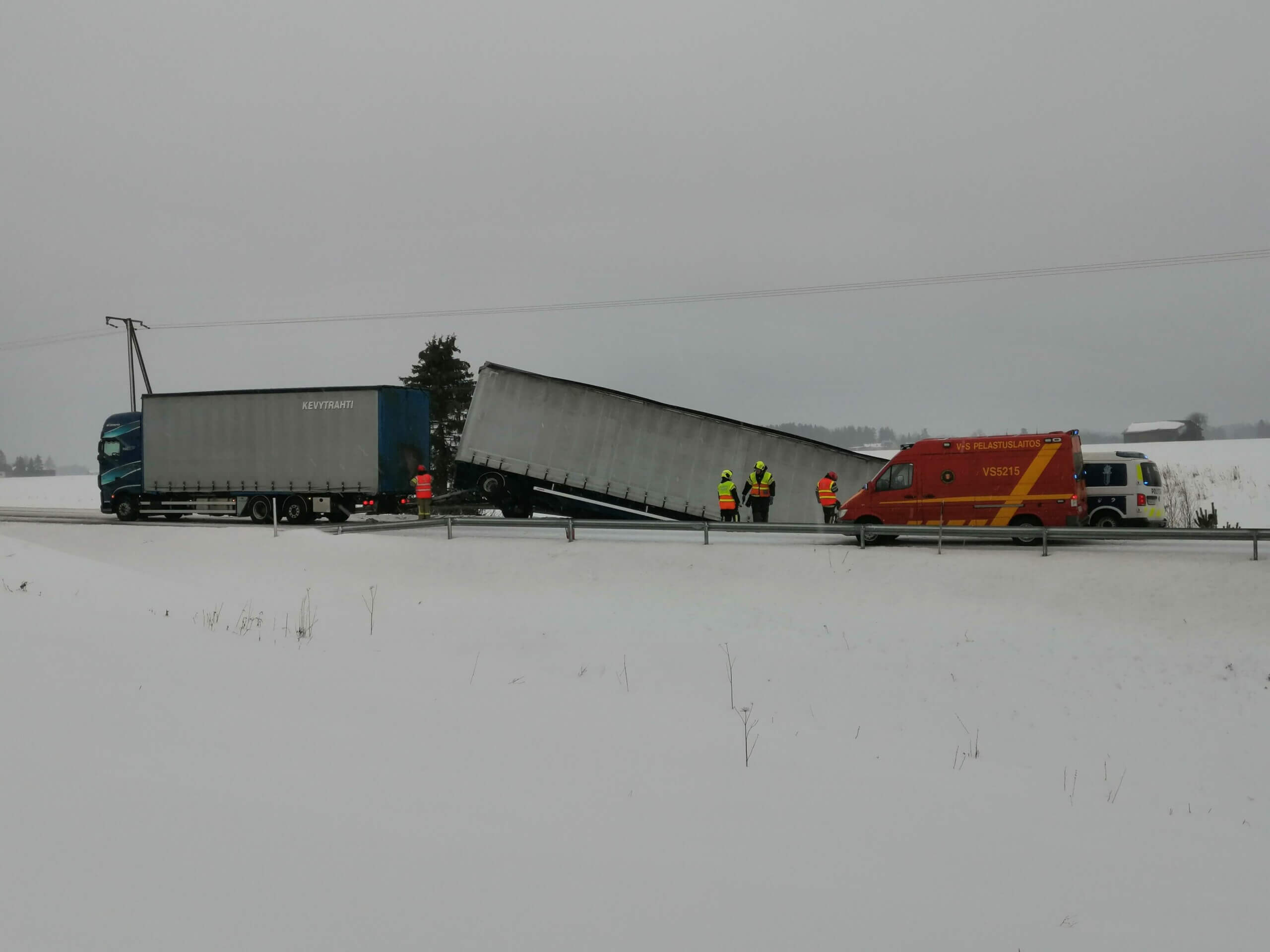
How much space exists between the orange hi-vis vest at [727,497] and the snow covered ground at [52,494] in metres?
27.6

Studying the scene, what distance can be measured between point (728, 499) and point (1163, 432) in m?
94.3

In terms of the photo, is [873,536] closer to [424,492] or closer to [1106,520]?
[1106,520]

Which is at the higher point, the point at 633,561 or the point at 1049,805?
the point at 633,561

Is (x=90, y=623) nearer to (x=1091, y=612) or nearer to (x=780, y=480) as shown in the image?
(x=1091, y=612)

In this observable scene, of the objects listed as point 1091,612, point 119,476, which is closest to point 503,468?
point 119,476

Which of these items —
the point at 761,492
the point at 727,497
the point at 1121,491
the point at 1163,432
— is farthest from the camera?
the point at 1163,432

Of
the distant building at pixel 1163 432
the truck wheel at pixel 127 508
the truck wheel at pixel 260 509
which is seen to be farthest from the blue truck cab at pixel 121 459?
the distant building at pixel 1163 432

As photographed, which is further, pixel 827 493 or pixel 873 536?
pixel 827 493

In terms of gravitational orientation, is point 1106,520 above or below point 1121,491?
below

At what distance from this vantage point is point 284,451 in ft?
82.5

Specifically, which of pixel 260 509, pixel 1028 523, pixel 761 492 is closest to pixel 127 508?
pixel 260 509

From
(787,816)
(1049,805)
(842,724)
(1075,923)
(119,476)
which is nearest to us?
(1075,923)

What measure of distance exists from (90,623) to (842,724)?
807 centimetres

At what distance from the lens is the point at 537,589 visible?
1672 cm
